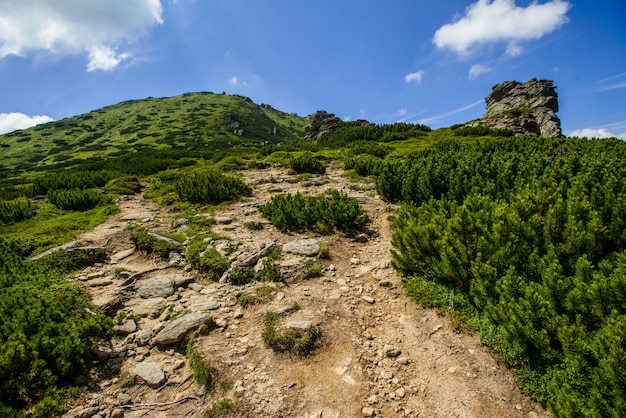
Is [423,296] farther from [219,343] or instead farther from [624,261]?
[219,343]

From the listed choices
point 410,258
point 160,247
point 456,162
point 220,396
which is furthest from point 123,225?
point 456,162

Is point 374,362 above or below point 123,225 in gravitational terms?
below

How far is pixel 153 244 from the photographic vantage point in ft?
29.5

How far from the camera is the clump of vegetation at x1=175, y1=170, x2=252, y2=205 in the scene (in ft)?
43.6

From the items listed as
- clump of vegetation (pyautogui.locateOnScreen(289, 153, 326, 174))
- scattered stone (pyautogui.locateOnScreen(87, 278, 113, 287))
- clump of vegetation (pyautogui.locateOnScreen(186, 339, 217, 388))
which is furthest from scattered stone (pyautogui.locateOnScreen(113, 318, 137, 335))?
clump of vegetation (pyautogui.locateOnScreen(289, 153, 326, 174))

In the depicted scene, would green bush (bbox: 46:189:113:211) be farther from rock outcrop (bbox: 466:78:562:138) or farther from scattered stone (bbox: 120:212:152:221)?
rock outcrop (bbox: 466:78:562:138)

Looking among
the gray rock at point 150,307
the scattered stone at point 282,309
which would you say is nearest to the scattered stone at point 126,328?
the gray rock at point 150,307

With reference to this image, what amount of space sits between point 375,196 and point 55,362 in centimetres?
1086

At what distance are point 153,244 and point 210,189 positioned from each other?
483cm

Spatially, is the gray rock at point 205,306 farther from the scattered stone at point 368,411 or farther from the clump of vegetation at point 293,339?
the scattered stone at point 368,411

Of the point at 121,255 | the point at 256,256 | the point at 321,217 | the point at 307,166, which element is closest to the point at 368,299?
the point at 256,256

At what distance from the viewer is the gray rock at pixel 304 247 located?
8.14 m

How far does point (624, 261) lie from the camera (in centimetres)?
411

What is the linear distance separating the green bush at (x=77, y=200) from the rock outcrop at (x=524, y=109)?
3354 cm
